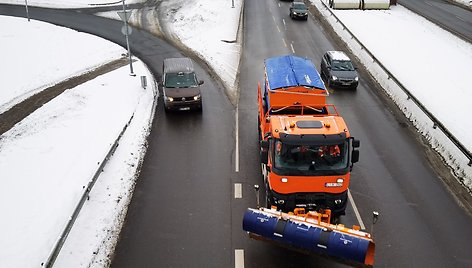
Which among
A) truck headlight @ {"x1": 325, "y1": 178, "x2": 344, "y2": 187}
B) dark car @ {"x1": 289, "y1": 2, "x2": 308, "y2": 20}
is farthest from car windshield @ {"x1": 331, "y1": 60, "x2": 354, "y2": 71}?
dark car @ {"x1": 289, "y1": 2, "x2": 308, "y2": 20}

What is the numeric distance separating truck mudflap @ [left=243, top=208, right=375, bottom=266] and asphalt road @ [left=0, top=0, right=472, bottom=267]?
1.37m

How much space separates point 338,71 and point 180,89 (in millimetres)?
10334

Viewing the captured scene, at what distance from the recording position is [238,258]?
1194 cm

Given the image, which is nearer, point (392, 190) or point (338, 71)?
point (392, 190)

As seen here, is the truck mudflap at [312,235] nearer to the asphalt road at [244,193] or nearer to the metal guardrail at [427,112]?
the asphalt road at [244,193]

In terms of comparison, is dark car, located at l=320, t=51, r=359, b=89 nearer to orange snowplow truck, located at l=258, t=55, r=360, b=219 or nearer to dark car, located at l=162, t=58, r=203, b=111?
dark car, located at l=162, t=58, r=203, b=111

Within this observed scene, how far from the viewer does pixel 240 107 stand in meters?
22.9

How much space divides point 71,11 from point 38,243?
40.4 meters

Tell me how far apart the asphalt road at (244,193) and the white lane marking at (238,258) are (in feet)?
0.29

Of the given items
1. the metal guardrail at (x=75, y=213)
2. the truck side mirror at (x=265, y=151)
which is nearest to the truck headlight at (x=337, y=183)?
the truck side mirror at (x=265, y=151)

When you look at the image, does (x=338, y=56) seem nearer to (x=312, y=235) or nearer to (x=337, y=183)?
(x=337, y=183)

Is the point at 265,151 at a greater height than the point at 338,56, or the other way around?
the point at 338,56

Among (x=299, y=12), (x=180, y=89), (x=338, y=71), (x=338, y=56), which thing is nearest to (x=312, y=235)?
(x=180, y=89)

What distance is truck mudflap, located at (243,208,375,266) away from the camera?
991 centimetres
